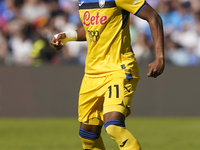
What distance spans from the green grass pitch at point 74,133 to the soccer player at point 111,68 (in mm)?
2728

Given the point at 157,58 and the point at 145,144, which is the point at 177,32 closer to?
the point at 145,144

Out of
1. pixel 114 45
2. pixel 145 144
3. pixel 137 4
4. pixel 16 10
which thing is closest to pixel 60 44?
pixel 114 45

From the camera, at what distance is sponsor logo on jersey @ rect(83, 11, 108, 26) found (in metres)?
4.47

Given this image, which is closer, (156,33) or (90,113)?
(156,33)

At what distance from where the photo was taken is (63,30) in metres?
11.5

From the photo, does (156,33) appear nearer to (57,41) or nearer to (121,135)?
(121,135)

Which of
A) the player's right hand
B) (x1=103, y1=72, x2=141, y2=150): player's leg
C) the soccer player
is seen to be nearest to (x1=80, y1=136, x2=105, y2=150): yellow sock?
the soccer player

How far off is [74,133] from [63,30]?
3.44 meters

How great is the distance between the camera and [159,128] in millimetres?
9703

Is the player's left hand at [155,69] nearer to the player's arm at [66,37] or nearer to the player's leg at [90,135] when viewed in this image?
the player's leg at [90,135]

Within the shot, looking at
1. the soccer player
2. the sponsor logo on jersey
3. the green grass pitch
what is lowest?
the green grass pitch

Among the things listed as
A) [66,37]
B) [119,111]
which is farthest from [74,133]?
[119,111]

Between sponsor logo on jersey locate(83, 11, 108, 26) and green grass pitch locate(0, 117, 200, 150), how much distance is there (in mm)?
3214

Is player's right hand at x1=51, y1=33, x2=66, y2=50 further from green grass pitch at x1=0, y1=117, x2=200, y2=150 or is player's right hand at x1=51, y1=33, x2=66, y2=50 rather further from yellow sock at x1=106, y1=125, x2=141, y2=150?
green grass pitch at x1=0, y1=117, x2=200, y2=150
